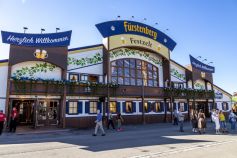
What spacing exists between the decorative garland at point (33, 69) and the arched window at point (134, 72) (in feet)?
23.3

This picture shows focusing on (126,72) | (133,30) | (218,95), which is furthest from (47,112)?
→ (218,95)

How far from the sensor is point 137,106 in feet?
86.3

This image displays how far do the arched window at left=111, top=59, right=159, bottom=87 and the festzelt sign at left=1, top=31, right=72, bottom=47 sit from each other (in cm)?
636

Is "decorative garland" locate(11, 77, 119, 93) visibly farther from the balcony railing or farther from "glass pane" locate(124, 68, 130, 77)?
"glass pane" locate(124, 68, 130, 77)

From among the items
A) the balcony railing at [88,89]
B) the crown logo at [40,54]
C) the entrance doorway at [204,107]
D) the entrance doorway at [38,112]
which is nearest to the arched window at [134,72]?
the balcony railing at [88,89]

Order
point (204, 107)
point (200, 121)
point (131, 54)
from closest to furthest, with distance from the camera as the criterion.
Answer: point (200, 121)
point (131, 54)
point (204, 107)

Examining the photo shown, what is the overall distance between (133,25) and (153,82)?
740cm

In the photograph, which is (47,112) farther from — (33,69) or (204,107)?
(204,107)

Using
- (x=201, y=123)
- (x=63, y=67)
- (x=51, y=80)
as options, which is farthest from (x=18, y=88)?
(x=201, y=123)

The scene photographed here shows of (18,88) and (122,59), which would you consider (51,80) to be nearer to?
(18,88)

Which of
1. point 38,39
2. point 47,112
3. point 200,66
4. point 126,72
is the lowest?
point 47,112

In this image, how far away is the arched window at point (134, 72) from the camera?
2552 cm

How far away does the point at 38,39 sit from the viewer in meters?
20.0

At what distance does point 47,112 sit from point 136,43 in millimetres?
12596
